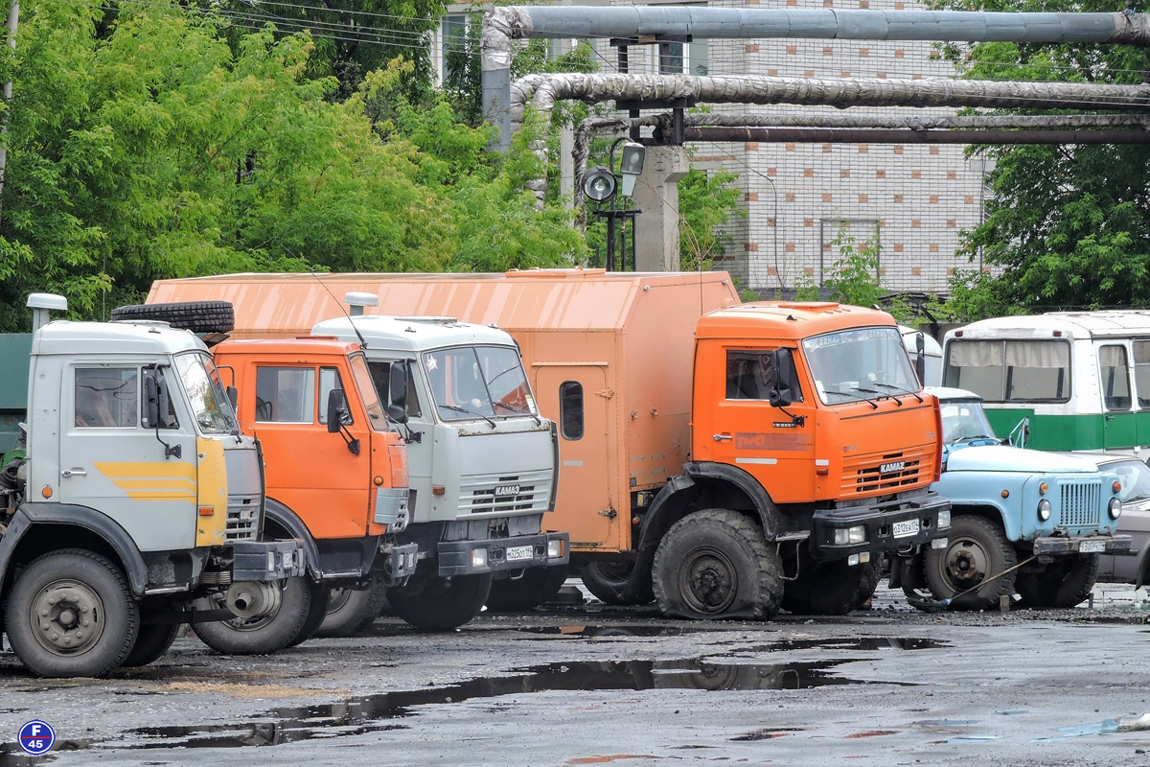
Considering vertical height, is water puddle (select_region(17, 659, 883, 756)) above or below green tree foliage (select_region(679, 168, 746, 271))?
below

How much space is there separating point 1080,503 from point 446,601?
625 cm

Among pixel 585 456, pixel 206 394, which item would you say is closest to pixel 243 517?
pixel 206 394

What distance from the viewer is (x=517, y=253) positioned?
2680cm

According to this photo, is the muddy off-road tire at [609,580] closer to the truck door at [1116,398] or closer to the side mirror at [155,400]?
the side mirror at [155,400]

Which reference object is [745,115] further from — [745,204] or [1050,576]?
[1050,576]

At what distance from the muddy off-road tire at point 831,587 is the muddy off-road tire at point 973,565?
2.21 feet

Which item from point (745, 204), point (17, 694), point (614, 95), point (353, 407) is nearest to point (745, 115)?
point (614, 95)

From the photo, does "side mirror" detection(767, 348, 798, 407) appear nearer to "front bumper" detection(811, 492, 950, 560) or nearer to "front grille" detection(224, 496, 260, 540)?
"front bumper" detection(811, 492, 950, 560)

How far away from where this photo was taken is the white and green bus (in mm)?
25234

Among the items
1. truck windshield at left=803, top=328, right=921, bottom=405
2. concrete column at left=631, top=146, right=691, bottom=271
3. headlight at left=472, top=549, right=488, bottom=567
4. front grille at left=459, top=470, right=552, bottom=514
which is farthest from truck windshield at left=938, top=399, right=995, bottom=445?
concrete column at left=631, top=146, right=691, bottom=271

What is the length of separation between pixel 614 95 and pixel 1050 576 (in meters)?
12.1

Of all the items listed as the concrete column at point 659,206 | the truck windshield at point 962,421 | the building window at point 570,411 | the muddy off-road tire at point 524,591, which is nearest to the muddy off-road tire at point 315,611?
the building window at point 570,411

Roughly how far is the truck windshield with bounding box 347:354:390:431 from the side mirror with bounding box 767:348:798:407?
3.69 metres

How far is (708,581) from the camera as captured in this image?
17828mm
